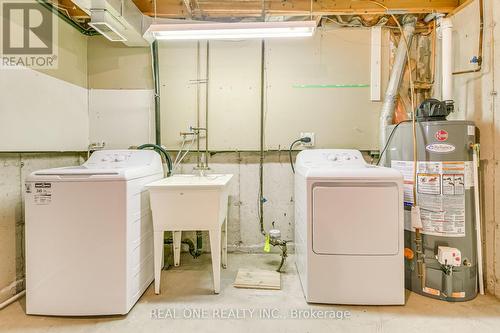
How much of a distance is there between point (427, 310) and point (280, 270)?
1.09m

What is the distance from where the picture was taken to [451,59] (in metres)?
2.10

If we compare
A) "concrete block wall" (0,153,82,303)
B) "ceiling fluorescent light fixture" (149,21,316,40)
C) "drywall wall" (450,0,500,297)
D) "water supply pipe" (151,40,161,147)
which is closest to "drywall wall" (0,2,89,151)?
"concrete block wall" (0,153,82,303)

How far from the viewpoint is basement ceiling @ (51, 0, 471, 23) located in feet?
7.57

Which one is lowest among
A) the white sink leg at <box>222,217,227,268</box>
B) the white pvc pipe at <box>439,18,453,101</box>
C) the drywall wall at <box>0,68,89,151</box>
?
the white sink leg at <box>222,217,227,268</box>

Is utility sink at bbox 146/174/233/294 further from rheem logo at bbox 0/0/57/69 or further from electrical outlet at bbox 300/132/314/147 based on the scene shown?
rheem logo at bbox 0/0/57/69

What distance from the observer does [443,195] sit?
1782 mm

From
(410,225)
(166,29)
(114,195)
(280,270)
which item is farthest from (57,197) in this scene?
(410,225)

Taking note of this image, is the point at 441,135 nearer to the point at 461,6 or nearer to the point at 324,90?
the point at 324,90

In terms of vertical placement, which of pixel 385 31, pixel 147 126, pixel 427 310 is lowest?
pixel 427 310

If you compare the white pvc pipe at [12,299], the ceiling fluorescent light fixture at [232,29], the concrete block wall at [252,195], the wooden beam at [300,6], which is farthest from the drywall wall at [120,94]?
the white pvc pipe at [12,299]

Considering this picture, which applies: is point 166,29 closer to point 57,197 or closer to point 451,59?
point 57,197

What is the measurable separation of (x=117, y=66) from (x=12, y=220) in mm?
1722

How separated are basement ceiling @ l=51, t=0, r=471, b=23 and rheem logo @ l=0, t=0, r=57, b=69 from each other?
0.89ft

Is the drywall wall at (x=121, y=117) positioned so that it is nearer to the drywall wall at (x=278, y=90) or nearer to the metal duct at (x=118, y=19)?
the drywall wall at (x=278, y=90)
